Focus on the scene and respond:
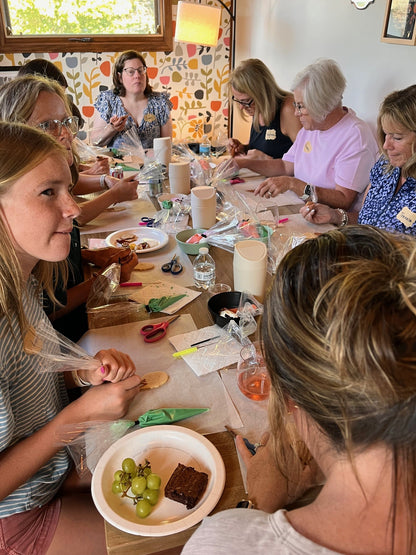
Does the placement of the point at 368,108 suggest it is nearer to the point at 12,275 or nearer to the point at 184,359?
the point at 184,359

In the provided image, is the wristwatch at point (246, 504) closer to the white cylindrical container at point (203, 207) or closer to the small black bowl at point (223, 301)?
the small black bowl at point (223, 301)

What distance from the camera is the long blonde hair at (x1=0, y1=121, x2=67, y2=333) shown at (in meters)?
1.01

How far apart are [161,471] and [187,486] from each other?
0.09 meters

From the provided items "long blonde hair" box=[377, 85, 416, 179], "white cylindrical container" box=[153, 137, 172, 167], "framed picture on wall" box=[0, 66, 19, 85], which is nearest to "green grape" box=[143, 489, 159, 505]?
"long blonde hair" box=[377, 85, 416, 179]

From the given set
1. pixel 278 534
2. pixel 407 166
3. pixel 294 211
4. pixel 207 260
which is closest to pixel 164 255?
pixel 207 260

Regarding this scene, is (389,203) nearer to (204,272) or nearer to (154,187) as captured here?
(204,272)

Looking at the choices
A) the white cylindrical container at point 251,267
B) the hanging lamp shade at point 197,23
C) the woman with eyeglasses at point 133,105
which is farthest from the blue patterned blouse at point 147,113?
the white cylindrical container at point 251,267

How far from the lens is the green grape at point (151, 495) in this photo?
34.7 inches

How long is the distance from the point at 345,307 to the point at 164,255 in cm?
135

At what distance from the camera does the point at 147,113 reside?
3678 millimetres

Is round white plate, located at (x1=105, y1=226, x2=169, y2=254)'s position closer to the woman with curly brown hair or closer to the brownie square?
the brownie square

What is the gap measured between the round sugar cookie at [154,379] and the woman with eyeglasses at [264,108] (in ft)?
6.90

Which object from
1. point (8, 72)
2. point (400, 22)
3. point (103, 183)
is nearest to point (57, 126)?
point (103, 183)

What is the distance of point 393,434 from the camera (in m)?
0.58
